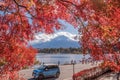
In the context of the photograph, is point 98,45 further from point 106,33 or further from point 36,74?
point 36,74

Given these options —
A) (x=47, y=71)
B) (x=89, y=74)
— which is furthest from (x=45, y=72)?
(x=89, y=74)

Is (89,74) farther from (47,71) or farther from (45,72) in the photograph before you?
(47,71)

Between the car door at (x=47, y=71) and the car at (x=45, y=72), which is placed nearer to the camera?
the car at (x=45, y=72)

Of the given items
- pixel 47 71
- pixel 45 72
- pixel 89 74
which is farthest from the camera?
pixel 47 71

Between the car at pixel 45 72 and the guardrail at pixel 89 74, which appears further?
the car at pixel 45 72

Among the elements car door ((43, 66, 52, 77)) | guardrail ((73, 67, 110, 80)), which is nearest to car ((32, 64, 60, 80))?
car door ((43, 66, 52, 77))

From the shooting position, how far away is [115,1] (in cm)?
1488

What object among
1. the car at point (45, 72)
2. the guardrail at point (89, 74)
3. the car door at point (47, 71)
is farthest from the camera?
the car door at point (47, 71)

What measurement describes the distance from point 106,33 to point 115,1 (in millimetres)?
1636

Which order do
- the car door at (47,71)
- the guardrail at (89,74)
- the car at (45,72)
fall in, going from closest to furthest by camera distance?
the guardrail at (89,74)
the car at (45,72)
the car door at (47,71)

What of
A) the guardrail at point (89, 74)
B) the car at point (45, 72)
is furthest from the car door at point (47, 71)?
the guardrail at point (89, 74)

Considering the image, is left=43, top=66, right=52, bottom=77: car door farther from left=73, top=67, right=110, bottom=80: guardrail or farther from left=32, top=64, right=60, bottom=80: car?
left=73, top=67, right=110, bottom=80: guardrail

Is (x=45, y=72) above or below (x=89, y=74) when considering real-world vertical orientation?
above

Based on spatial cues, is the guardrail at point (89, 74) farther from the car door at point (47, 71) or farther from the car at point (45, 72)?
the car door at point (47, 71)
